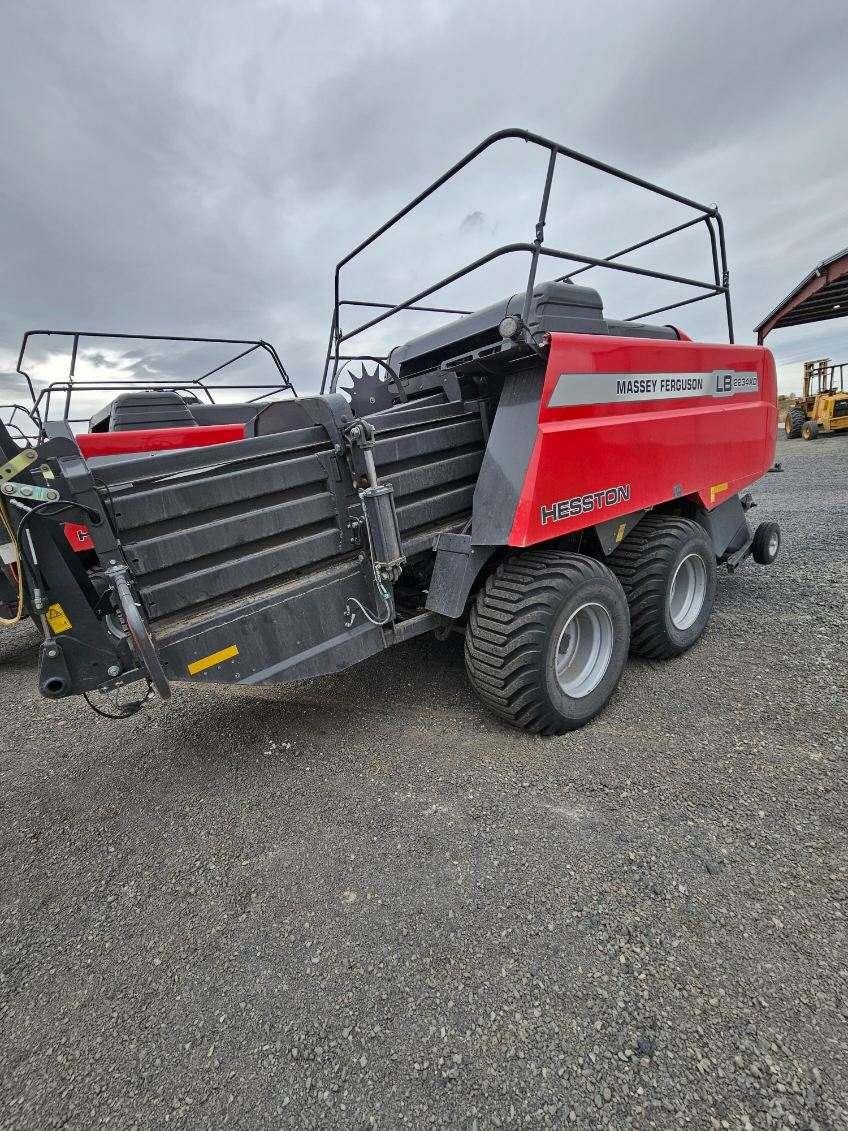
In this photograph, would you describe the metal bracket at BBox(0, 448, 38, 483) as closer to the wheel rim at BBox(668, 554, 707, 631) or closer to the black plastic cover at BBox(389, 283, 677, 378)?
the black plastic cover at BBox(389, 283, 677, 378)

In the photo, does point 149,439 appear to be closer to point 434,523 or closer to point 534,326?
point 434,523

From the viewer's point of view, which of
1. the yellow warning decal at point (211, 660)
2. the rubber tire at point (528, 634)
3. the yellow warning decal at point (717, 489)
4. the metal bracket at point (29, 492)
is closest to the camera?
the metal bracket at point (29, 492)

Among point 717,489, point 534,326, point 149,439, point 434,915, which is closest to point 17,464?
point 434,915

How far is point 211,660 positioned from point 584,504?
1891 millimetres

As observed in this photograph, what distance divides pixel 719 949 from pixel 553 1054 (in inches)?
23.9

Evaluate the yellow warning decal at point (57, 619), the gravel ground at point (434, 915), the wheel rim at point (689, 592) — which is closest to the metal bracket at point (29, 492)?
the yellow warning decal at point (57, 619)

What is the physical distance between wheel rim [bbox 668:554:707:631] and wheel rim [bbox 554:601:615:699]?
37.2 inches

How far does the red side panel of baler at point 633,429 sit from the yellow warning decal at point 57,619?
5.96ft

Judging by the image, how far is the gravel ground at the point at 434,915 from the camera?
1379mm

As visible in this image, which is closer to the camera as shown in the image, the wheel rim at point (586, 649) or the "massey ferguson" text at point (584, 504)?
the "massey ferguson" text at point (584, 504)

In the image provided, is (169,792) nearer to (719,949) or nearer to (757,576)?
(719,949)

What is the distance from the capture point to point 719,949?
1.65 metres

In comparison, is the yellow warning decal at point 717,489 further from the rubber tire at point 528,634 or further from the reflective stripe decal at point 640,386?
the rubber tire at point 528,634

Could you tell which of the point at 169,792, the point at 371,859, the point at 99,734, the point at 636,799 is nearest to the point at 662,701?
the point at 636,799
